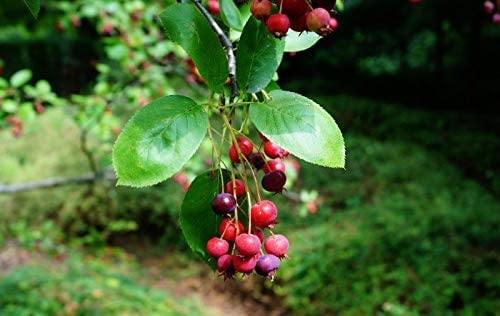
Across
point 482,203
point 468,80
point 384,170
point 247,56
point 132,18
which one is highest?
point 247,56

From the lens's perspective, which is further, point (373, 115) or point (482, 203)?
point (373, 115)

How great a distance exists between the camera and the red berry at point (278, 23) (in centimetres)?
53

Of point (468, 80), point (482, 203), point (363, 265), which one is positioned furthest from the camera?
point (468, 80)

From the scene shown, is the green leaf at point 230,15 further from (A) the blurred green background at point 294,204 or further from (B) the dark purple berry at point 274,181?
(A) the blurred green background at point 294,204

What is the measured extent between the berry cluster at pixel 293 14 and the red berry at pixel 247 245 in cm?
23

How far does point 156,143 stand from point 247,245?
0.16m

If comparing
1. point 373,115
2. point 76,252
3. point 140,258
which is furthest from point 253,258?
point 373,115

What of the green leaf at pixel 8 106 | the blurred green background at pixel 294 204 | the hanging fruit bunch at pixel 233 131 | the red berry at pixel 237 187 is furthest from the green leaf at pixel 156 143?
the green leaf at pixel 8 106

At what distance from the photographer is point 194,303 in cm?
426

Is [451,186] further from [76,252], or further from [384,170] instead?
[76,252]

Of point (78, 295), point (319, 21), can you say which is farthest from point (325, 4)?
point (78, 295)

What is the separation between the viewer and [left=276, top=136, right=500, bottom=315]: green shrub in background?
3.60 m

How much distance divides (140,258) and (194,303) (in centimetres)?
130

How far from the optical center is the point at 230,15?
0.66m
